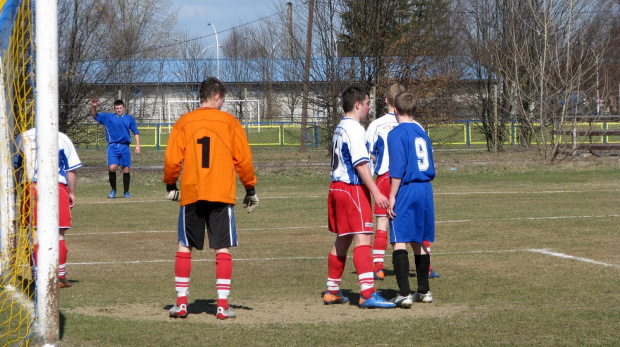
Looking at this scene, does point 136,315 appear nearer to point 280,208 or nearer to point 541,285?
point 541,285

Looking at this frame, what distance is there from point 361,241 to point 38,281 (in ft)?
9.01

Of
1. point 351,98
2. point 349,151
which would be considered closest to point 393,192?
point 349,151

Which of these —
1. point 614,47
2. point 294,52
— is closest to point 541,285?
point 294,52

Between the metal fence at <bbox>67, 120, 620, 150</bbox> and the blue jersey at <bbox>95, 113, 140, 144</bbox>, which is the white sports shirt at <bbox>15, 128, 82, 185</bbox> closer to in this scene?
the blue jersey at <bbox>95, 113, 140, 144</bbox>

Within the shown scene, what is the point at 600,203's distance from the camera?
606 inches

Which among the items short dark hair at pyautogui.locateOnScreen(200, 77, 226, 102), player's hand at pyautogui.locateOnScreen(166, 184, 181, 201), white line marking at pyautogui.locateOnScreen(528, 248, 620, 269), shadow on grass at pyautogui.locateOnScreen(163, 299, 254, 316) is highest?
short dark hair at pyautogui.locateOnScreen(200, 77, 226, 102)

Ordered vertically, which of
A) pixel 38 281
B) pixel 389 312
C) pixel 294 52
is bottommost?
pixel 389 312

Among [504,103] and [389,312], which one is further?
[504,103]

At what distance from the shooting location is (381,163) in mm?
8312

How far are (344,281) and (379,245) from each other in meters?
0.52

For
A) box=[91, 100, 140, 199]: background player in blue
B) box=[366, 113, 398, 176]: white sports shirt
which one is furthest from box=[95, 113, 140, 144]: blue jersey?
box=[366, 113, 398, 176]: white sports shirt

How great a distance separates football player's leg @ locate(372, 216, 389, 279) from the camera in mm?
8422

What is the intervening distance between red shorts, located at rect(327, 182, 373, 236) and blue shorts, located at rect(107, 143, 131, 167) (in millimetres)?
11814

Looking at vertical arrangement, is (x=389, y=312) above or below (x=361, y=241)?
below
